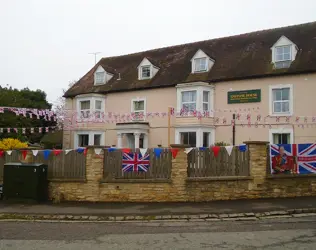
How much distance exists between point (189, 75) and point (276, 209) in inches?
617

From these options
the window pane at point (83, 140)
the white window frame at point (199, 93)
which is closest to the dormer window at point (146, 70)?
the white window frame at point (199, 93)

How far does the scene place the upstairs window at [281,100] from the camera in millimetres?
20688

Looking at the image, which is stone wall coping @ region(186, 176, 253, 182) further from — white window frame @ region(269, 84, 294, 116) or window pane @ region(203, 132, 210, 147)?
window pane @ region(203, 132, 210, 147)

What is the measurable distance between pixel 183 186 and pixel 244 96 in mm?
12004

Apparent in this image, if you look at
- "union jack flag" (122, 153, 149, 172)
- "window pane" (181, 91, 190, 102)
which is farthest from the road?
"window pane" (181, 91, 190, 102)

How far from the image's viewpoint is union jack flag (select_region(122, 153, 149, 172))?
11.9 metres

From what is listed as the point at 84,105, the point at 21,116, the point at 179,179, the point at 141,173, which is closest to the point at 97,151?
the point at 141,173

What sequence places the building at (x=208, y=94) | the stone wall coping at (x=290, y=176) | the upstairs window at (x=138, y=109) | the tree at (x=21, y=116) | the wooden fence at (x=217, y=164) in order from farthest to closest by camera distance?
the tree at (x=21, y=116) < the upstairs window at (x=138, y=109) < the building at (x=208, y=94) < the stone wall coping at (x=290, y=176) < the wooden fence at (x=217, y=164)

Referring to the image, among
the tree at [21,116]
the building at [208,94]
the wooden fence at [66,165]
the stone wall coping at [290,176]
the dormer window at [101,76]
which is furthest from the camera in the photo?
the tree at [21,116]

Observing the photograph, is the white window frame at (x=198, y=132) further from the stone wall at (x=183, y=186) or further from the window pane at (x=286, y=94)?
the stone wall at (x=183, y=186)

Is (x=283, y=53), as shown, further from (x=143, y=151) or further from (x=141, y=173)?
(x=141, y=173)

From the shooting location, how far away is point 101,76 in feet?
95.6

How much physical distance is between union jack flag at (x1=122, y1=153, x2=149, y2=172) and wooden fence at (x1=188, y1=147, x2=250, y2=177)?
153 cm

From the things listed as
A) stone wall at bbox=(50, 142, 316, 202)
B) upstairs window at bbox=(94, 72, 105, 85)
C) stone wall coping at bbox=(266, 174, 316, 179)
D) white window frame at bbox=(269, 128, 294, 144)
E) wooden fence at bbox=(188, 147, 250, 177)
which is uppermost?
upstairs window at bbox=(94, 72, 105, 85)
